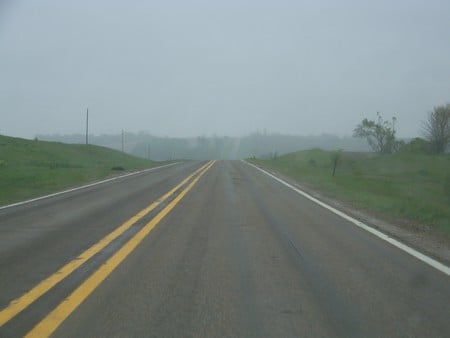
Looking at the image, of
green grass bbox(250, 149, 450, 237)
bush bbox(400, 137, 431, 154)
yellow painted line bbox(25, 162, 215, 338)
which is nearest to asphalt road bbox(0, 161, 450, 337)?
yellow painted line bbox(25, 162, 215, 338)

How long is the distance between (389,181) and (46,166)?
22.3 meters

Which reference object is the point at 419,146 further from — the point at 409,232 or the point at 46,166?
the point at 409,232

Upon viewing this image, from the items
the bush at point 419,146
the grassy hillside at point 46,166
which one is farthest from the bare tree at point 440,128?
the grassy hillside at point 46,166

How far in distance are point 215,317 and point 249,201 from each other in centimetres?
1008

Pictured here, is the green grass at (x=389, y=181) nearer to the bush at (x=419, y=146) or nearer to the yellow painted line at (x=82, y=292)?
the yellow painted line at (x=82, y=292)

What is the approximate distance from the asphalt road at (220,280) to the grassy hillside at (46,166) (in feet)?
23.8

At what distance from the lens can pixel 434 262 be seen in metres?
7.26

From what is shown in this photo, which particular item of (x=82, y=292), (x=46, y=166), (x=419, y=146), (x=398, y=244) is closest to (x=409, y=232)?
(x=398, y=244)

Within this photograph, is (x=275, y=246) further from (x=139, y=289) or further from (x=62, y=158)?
(x=62, y=158)

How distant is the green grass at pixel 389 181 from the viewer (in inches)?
509

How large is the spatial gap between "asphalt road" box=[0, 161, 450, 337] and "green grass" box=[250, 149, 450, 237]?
290 centimetres

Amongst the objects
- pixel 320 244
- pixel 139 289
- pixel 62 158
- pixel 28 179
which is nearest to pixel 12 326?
pixel 139 289

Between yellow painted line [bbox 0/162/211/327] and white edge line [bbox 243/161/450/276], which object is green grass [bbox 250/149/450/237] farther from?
yellow painted line [bbox 0/162/211/327]

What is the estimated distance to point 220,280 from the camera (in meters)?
6.07
